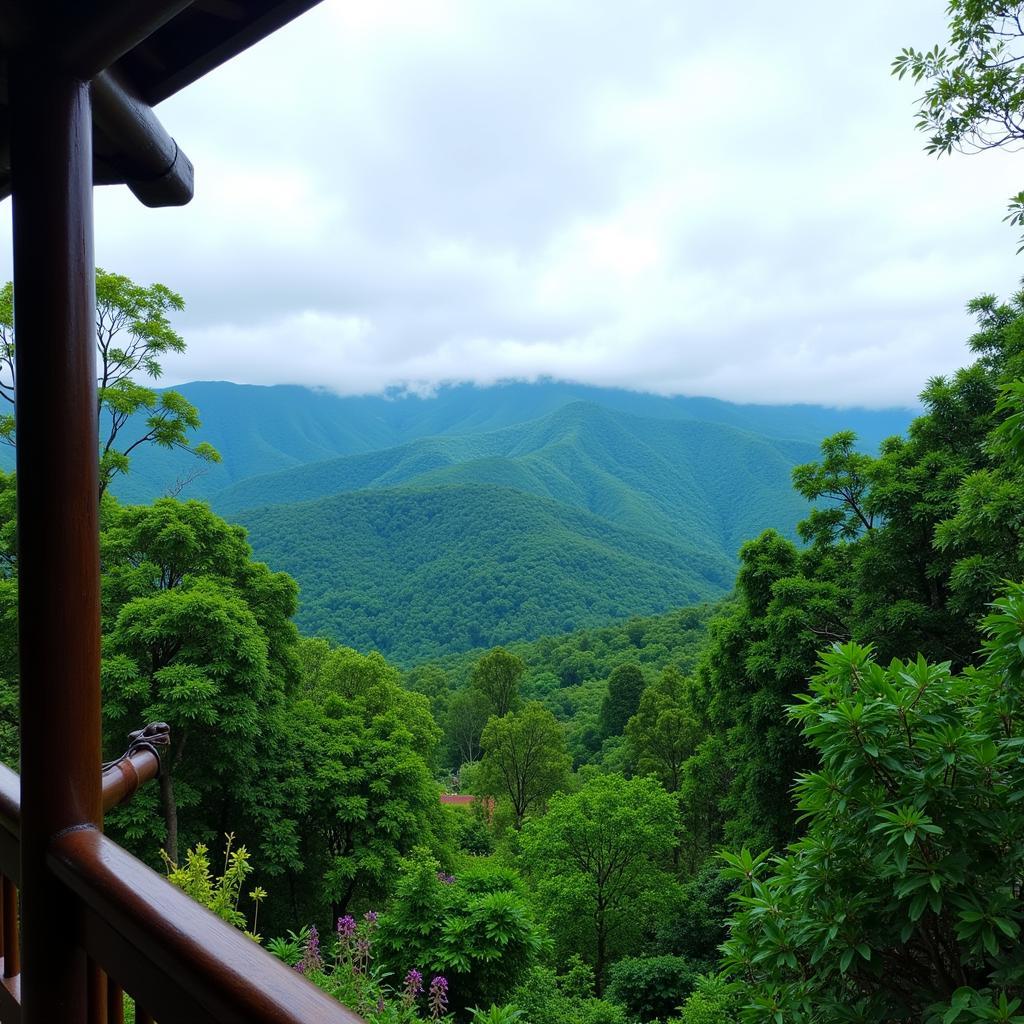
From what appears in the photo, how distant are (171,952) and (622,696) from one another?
28.8 m

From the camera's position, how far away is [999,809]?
2771mm

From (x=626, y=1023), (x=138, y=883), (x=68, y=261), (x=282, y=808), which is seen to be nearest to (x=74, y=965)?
(x=138, y=883)

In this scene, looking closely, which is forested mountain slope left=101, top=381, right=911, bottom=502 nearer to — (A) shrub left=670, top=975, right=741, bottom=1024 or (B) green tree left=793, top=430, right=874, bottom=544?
(B) green tree left=793, top=430, right=874, bottom=544

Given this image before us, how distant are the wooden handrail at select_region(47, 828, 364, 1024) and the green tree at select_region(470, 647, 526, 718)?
28.9m

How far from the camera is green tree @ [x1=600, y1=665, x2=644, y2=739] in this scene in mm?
28344

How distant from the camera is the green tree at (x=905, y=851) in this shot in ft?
8.62

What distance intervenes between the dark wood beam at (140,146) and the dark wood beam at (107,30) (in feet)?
0.34

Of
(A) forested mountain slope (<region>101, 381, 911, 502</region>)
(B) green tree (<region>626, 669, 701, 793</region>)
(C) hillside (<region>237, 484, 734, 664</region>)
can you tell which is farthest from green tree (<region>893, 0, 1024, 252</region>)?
(A) forested mountain slope (<region>101, 381, 911, 502</region>)

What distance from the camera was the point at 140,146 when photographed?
1.52m

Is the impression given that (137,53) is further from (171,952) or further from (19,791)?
(171,952)

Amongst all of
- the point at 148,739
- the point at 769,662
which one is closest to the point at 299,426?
the point at 769,662

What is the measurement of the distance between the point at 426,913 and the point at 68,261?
707cm

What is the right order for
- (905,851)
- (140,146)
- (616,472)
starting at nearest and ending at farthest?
(140,146) < (905,851) < (616,472)

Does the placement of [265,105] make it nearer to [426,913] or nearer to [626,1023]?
[426,913]
